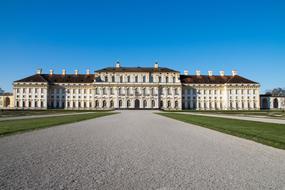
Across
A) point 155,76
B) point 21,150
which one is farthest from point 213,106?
point 21,150

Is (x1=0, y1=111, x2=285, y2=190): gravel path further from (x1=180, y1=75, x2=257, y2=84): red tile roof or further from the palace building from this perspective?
(x1=180, y1=75, x2=257, y2=84): red tile roof

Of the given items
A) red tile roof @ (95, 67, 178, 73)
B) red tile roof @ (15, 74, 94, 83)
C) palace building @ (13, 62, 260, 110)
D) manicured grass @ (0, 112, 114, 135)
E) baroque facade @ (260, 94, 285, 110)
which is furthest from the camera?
baroque facade @ (260, 94, 285, 110)

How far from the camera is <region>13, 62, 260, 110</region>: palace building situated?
56.6m

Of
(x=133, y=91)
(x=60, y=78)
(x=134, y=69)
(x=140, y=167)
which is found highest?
(x=134, y=69)

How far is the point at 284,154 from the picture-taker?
5.39 metres

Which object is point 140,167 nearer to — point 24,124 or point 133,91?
point 24,124

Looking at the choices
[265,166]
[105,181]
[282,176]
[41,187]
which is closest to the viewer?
[41,187]

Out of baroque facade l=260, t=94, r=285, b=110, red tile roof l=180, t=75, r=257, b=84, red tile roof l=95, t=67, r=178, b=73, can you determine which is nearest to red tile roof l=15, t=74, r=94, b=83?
red tile roof l=95, t=67, r=178, b=73

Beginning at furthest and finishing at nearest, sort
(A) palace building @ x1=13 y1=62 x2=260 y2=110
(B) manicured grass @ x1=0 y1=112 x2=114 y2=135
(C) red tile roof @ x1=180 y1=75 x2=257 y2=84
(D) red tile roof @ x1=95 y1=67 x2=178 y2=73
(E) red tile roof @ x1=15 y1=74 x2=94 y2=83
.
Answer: (C) red tile roof @ x1=180 y1=75 x2=257 y2=84
(D) red tile roof @ x1=95 y1=67 x2=178 y2=73
(E) red tile roof @ x1=15 y1=74 x2=94 y2=83
(A) palace building @ x1=13 y1=62 x2=260 y2=110
(B) manicured grass @ x1=0 y1=112 x2=114 y2=135

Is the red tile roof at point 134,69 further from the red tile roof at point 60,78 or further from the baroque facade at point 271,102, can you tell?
the baroque facade at point 271,102

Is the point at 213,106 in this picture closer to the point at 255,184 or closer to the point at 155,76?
the point at 155,76

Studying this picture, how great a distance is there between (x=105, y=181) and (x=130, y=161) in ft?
4.35

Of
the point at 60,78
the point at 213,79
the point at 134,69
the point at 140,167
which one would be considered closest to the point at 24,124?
the point at 140,167

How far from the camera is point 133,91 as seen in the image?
2258 inches
